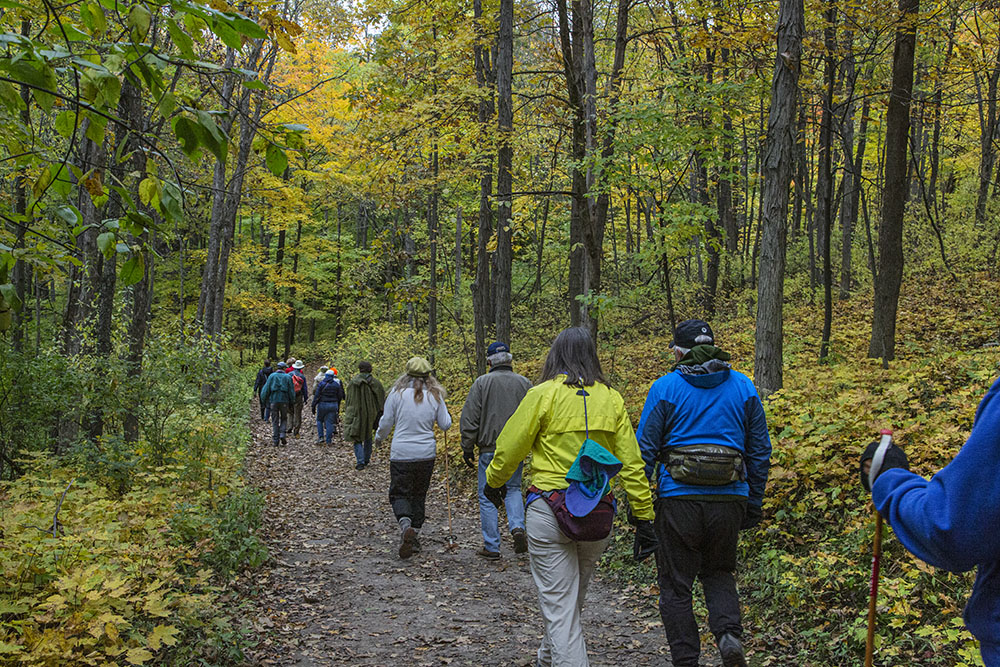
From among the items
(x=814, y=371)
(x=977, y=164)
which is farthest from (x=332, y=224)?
(x=814, y=371)

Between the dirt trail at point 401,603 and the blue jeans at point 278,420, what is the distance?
662cm

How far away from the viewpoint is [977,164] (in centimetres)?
2538

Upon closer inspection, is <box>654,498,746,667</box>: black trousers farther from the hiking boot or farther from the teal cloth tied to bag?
the teal cloth tied to bag

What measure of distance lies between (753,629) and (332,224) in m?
41.8

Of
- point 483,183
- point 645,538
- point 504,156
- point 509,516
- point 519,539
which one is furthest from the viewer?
point 483,183

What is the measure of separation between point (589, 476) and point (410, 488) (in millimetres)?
4420

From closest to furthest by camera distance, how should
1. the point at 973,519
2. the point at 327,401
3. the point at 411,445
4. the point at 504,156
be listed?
the point at 973,519 → the point at 411,445 → the point at 504,156 → the point at 327,401

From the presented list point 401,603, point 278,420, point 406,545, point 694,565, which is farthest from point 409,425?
point 278,420

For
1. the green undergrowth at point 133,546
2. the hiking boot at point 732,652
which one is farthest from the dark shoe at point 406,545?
the hiking boot at point 732,652

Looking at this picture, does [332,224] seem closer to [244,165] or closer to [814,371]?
[244,165]

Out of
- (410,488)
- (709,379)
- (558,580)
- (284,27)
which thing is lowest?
(410,488)

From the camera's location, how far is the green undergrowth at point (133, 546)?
3.86m

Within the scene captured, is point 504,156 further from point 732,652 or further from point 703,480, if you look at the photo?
point 732,652

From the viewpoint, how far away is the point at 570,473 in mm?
3986
